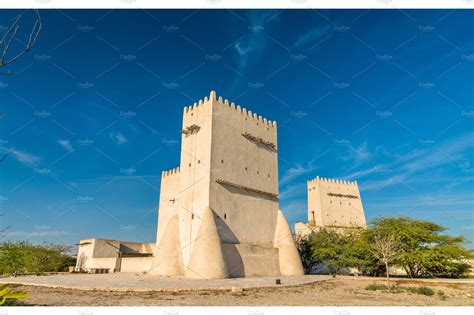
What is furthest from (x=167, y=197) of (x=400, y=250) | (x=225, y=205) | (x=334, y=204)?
(x=334, y=204)

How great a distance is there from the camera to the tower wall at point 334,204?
3753 centimetres

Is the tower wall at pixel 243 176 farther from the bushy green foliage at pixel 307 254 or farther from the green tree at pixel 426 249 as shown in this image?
the green tree at pixel 426 249

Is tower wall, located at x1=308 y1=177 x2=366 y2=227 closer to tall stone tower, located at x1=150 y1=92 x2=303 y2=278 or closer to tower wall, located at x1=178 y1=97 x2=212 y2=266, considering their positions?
tall stone tower, located at x1=150 y1=92 x2=303 y2=278

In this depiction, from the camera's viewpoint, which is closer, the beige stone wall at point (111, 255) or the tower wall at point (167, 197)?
the beige stone wall at point (111, 255)

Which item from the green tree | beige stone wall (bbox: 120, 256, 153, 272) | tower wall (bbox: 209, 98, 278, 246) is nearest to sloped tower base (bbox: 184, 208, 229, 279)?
tower wall (bbox: 209, 98, 278, 246)

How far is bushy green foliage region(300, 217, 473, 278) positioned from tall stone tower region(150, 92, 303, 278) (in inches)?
151

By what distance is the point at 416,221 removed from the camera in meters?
22.9

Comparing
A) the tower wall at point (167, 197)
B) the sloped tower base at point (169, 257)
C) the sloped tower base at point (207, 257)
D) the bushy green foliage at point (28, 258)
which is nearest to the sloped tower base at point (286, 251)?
the sloped tower base at point (207, 257)

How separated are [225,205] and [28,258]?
20188 mm

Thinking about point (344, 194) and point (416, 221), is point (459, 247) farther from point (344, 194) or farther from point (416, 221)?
point (344, 194)

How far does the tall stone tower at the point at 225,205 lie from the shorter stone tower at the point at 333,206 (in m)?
13.9

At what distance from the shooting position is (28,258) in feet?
91.7
